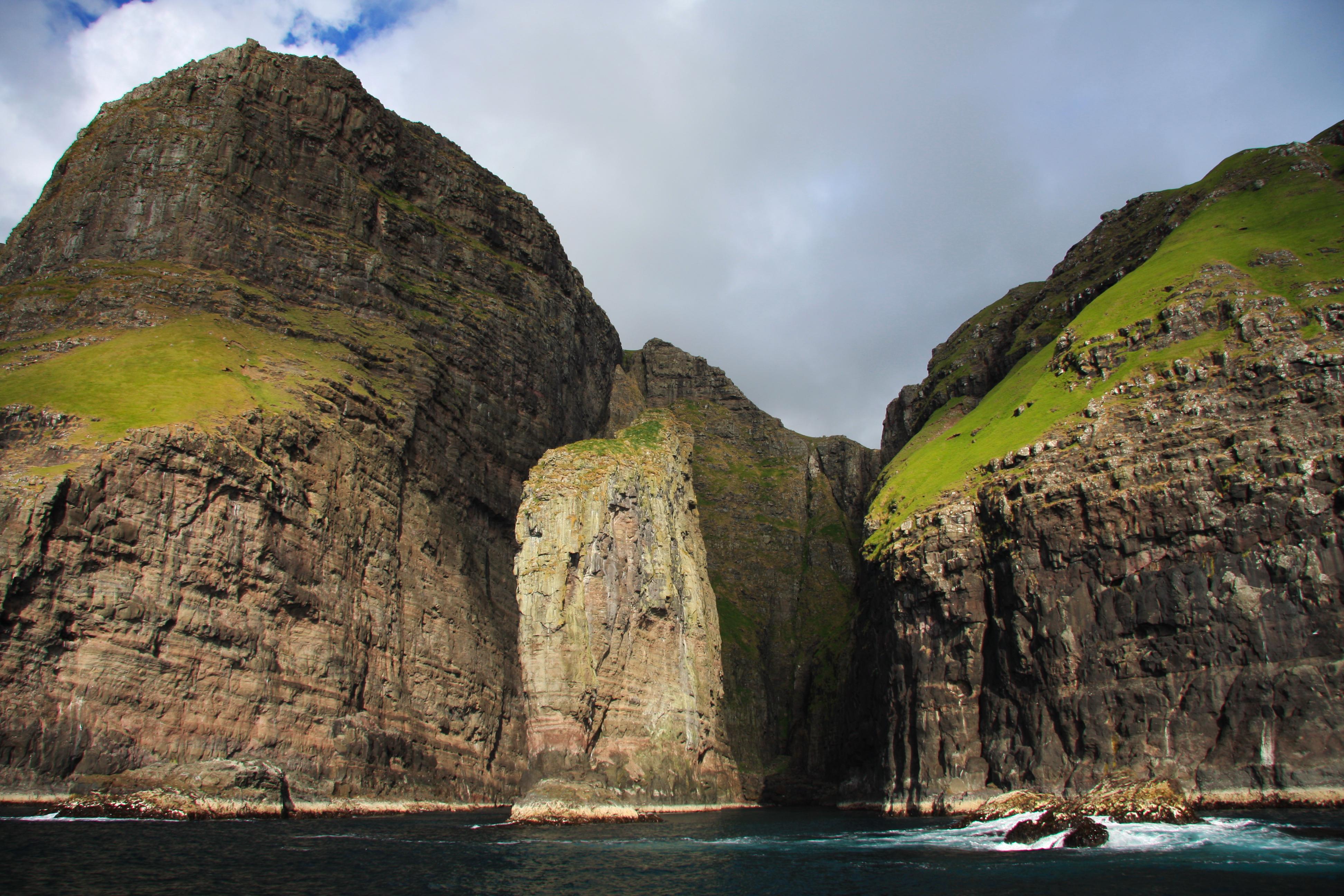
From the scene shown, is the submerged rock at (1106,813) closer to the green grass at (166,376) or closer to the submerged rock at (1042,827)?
the submerged rock at (1042,827)

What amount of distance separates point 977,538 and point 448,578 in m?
53.2

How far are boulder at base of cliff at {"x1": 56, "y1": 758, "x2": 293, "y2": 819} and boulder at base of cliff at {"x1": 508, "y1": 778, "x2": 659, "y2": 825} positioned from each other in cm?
1617

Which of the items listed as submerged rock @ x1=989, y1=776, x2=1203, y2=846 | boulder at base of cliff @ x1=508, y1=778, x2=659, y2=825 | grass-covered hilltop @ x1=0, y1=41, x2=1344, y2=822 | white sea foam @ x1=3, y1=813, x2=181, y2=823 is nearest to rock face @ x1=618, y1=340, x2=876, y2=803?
grass-covered hilltop @ x1=0, y1=41, x2=1344, y2=822

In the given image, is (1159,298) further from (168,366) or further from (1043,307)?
(168,366)

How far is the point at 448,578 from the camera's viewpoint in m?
88.9

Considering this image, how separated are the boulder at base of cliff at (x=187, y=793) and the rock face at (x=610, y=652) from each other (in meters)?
16.4

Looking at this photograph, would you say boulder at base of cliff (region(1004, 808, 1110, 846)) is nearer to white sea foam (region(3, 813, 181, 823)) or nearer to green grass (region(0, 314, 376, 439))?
white sea foam (region(3, 813, 181, 823))

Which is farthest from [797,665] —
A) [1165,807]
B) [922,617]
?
[1165,807]

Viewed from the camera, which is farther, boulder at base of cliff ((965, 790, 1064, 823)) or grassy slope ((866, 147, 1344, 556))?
grassy slope ((866, 147, 1344, 556))

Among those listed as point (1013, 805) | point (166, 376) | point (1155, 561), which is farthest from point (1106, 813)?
point (166, 376)

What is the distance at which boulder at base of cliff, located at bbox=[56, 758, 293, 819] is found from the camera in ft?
157

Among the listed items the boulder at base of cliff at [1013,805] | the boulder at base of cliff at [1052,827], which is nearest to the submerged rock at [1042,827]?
the boulder at base of cliff at [1052,827]

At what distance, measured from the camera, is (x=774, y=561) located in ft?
506

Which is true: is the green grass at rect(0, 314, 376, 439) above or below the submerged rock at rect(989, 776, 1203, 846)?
above
